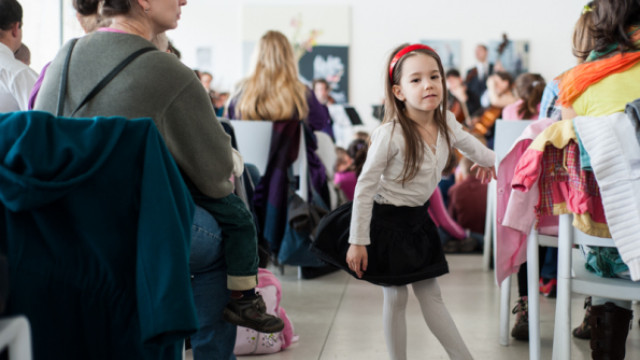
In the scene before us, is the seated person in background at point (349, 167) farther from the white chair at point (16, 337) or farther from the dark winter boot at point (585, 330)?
the white chair at point (16, 337)

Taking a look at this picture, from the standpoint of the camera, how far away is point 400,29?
26.3 feet

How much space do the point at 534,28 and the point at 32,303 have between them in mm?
7859

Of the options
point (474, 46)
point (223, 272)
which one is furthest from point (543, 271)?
point (474, 46)

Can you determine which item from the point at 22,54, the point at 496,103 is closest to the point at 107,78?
the point at 22,54

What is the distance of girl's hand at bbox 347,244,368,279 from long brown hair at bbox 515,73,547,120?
214 centimetres

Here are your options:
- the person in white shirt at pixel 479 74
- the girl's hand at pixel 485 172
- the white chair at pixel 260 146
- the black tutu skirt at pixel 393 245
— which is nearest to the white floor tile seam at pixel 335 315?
the white chair at pixel 260 146

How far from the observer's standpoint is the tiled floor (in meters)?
2.38

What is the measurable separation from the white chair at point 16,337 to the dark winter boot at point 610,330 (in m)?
1.62

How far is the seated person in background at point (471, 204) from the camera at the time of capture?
455cm

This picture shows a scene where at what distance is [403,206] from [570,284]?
1.65ft

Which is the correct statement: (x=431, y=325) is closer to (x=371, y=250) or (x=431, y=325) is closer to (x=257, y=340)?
(x=371, y=250)

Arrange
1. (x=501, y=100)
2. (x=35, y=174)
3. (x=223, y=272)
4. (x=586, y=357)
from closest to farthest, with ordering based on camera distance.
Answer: (x=35, y=174) → (x=223, y=272) → (x=586, y=357) → (x=501, y=100)

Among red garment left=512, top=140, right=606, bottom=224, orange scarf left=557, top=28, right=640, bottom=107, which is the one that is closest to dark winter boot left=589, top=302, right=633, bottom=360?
red garment left=512, top=140, right=606, bottom=224

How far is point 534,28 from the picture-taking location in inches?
313
